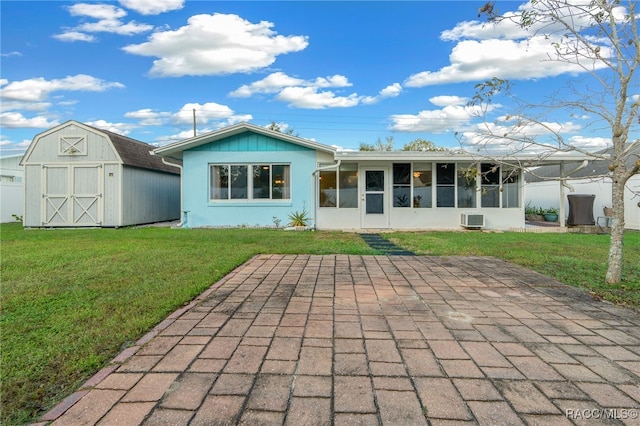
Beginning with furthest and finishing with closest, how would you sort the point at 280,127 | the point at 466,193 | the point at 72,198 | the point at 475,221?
the point at 280,127
the point at 72,198
the point at 466,193
the point at 475,221

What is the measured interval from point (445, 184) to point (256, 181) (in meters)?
6.63

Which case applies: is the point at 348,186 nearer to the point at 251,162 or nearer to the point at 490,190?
the point at 251,162

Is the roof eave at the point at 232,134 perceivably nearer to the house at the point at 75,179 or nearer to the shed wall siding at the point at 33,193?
the house at the point at 75,179

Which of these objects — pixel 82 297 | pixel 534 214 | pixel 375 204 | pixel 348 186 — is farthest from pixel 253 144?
pixel 534 214

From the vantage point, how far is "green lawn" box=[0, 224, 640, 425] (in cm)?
227

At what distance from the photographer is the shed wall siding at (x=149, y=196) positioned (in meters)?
13.3

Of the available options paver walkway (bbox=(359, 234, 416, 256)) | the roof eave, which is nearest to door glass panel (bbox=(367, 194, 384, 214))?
paver walkway (bbox=(359, 234, 416, 256))

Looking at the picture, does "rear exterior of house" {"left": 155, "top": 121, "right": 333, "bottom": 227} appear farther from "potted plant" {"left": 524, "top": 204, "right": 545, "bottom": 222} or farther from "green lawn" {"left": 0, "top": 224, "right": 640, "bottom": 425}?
"potted plant" {"left": 524, "top": 204, "right": 545, "bottom": 222}

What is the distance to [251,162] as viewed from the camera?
12273 mm

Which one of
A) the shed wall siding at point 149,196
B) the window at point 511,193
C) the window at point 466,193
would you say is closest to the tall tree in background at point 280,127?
the shed wall siding at point 149,196

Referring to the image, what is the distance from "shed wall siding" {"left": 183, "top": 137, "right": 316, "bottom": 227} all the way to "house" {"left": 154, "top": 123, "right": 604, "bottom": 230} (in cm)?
4

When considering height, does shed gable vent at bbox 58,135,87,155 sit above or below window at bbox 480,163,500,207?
above

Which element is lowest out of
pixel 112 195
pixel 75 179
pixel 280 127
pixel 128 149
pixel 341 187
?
pixel 112 195

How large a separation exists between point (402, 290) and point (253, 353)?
7.66 feet
